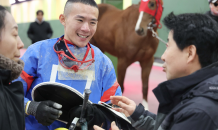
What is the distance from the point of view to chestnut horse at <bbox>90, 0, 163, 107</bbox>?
268cm

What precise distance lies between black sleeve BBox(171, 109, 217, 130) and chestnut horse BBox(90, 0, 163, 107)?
82.9 inches

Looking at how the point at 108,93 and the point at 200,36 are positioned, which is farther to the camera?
the point at 108,93

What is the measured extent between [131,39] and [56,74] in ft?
5.89

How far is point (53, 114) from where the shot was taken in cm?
96

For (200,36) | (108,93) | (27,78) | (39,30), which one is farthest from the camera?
(39,30)

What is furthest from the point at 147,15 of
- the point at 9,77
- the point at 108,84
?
the point at 9,77

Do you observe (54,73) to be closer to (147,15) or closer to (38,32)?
(147,15)

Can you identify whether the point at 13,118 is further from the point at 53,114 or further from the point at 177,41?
the point at 177,41

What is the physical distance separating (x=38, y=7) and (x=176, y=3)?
7.30 metres

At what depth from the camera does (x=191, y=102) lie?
2.12 ft

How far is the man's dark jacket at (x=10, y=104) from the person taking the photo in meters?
0.73

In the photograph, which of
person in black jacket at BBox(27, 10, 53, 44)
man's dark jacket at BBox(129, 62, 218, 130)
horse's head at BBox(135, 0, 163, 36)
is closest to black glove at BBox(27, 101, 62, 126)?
man's dark jacket at BBox(129, 62, 218, 130)

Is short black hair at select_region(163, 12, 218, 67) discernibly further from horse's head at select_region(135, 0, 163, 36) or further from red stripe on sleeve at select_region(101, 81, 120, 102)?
horse's head at select_region(135, 0, 163, 36)

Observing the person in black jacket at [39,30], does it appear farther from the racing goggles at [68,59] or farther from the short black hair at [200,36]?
the short black hair at [200,36]
